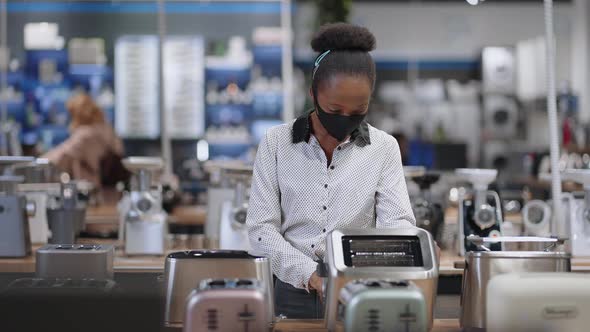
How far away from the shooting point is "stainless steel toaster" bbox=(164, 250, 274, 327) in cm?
246

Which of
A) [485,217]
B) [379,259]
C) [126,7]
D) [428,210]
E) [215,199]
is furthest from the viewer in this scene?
[126,7]

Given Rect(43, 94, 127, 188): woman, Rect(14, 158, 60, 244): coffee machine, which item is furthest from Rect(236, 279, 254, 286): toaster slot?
Rect(43, 94, 127, 188): woman

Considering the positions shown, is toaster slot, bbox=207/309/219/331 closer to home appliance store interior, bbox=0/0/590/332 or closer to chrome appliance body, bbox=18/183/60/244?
home appliance store interior, bbox=0/0/590/332

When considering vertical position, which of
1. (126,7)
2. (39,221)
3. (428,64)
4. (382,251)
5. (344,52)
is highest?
(126,7)

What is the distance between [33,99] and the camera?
11070 millimetres

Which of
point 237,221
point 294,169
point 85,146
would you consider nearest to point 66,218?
point 237,221

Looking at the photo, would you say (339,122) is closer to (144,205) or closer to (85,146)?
(144,205)

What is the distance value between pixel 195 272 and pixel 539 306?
32.3 inches

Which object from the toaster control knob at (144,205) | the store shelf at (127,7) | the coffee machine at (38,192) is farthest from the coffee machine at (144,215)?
the store shelf at (127,7)

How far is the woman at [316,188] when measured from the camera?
2.81 m

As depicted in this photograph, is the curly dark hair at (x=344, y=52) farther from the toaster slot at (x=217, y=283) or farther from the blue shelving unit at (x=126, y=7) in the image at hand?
the blue shelving unit at (x=126, y=7)

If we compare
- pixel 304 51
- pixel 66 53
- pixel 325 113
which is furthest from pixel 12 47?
pixel 325 113

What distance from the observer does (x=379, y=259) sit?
2402 millimetres

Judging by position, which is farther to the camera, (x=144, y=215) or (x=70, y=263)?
(x=144, y=215)
